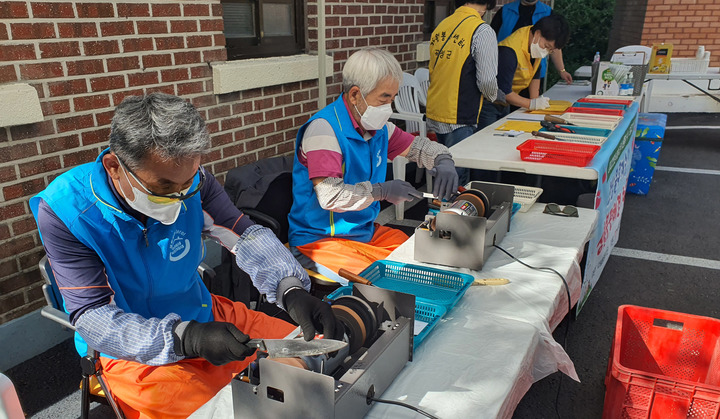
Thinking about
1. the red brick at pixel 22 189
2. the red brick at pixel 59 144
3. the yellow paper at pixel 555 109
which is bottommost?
the red brick at pixel 22 189

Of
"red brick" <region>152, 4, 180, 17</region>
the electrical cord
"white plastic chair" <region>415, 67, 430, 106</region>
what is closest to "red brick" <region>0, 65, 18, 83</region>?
"red brick" <region>152, 4, 180, 17</region>

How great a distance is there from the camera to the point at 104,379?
154 centimetres

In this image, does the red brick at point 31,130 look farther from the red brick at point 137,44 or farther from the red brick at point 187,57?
the red brick at point 187,57

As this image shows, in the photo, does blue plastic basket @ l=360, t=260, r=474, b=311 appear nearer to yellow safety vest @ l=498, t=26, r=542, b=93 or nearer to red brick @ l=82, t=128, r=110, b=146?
red brick @ l=82, t=128, r=110, b=146

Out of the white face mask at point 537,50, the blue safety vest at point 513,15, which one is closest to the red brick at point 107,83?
the white face mask at point 537,50

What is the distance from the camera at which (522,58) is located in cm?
437

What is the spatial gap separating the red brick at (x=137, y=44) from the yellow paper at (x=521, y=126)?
2.17m

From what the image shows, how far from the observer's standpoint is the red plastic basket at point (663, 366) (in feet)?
5.68

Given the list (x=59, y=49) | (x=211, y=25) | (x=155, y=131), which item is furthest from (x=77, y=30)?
(x=155, y=131)

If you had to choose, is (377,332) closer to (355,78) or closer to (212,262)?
(355,78)

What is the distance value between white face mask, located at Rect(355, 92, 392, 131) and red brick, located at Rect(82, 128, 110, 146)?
4.55 feet

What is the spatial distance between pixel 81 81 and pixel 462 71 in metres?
2.37

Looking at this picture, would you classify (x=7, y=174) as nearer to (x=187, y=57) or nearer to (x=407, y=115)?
(x=187, y=57)

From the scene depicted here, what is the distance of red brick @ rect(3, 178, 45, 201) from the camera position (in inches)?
98.4
